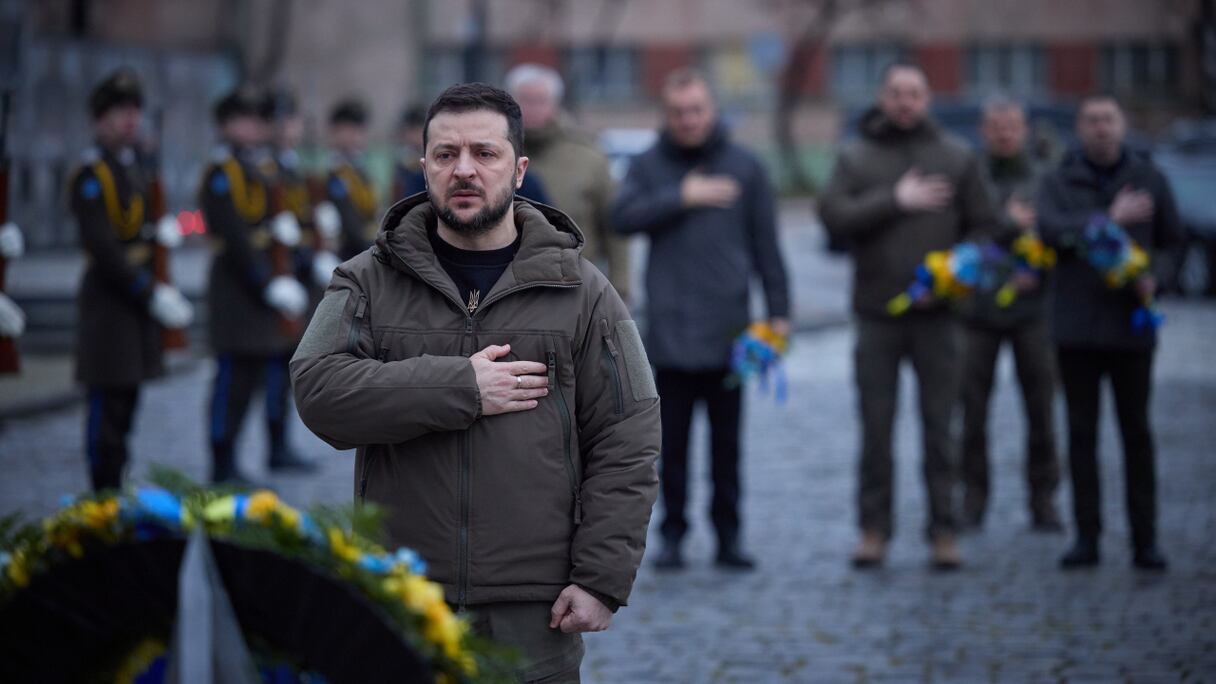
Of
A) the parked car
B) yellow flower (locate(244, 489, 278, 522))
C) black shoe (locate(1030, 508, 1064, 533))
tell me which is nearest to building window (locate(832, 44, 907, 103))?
the parked car

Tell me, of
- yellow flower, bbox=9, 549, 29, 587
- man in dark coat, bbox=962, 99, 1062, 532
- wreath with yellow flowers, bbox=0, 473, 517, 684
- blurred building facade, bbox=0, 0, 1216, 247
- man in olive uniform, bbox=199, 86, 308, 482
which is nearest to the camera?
wreath with yellow flowers, bbox=0, 473, 517, 684

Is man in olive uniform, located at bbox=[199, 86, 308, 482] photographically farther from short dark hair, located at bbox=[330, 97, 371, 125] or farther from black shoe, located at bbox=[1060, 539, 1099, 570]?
black shoe, located at bbox=[1060, 539, 1099, 570]

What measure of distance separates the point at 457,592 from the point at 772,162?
47279mm

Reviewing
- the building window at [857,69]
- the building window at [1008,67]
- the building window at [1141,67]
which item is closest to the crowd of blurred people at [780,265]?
the building window at [857,69]

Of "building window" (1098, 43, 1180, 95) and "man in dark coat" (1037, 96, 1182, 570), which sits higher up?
"building window" (1098, 43, 1180, 95)

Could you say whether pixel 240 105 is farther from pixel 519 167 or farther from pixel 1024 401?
pixel 519 167

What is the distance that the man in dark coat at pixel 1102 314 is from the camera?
8.11m

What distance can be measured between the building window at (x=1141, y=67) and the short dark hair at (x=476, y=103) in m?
50.9

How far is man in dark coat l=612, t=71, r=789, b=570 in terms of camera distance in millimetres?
8320

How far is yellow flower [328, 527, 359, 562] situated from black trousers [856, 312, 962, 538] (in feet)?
18.8

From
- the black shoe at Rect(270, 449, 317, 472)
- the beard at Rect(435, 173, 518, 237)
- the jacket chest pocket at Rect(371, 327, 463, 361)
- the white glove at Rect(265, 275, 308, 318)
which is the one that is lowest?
the black shoe at Rect(270, 449, 317, 472)

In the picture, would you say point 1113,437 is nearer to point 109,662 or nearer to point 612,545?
point 612,545

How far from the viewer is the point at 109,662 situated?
294 centimetres

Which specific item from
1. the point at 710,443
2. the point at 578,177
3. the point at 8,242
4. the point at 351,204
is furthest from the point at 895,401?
the point at 351,204
